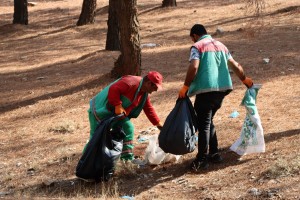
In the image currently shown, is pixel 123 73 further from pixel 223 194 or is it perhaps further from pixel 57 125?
pixel 223 194

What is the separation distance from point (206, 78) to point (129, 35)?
16.3 ft

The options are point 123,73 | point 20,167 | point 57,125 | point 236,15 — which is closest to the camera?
point 20,167

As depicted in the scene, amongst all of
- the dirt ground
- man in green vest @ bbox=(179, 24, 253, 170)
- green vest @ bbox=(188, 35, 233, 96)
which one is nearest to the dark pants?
man in green vest @ bbox=(179, 24, 253, 170)

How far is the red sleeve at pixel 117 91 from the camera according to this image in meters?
7.32

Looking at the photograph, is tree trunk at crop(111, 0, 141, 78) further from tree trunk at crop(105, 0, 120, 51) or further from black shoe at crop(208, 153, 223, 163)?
black shoe at crop(208, 153, 223, 163)

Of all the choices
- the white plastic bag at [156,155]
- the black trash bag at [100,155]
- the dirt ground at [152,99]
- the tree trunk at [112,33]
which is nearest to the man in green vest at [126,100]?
the black trash bag at [100,155]

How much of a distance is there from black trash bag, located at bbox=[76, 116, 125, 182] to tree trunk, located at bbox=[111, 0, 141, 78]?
4588 millimetres

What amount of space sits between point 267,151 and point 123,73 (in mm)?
4871

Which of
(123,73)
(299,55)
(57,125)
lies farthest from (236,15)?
(57,125)

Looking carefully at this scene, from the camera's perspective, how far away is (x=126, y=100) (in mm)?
7457

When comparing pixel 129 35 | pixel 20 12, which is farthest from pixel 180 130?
pixel 20 12

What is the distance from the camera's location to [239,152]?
770 centimetres

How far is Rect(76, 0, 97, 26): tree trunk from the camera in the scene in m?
20.7

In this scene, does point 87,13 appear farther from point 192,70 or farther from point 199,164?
point 192,70
